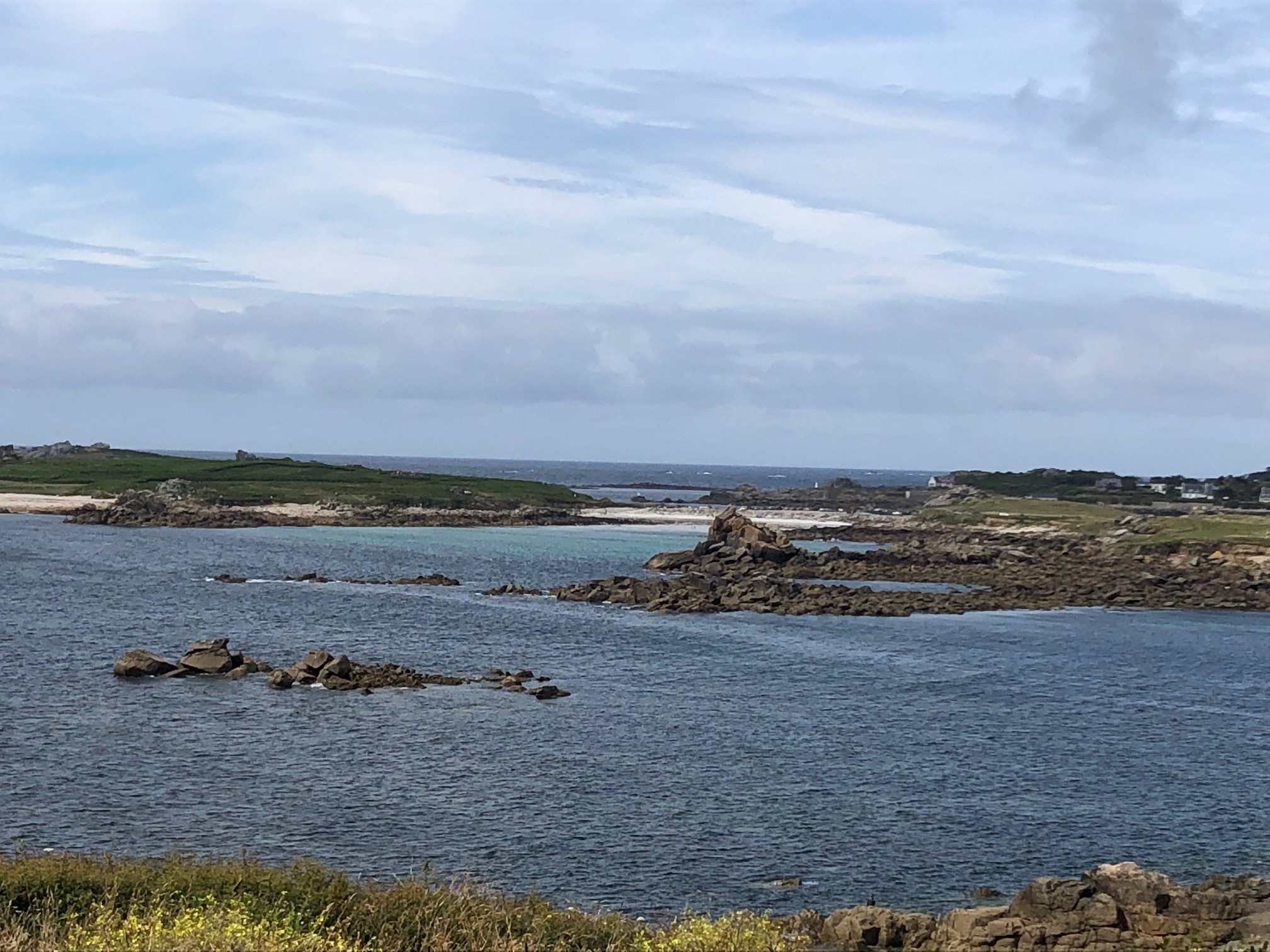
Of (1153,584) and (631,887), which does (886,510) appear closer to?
(1153,584)

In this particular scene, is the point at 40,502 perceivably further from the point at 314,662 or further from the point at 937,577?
the point at 314,662

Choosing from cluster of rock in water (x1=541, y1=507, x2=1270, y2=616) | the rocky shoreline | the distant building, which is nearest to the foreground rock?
cluster of rock in water (x1=541, y1=507, x2=1270, y2=616)

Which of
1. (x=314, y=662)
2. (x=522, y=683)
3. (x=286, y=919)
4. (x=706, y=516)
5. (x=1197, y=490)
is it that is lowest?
(x=522, y=683)

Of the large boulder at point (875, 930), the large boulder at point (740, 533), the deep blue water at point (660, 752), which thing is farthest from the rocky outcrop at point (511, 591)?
the large boulder at point (875, 930)

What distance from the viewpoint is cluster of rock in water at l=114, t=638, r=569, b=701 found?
1901 inches

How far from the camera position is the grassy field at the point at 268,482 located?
161 m

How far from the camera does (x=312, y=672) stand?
4906 centimetres

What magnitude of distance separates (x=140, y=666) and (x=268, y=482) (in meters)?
127

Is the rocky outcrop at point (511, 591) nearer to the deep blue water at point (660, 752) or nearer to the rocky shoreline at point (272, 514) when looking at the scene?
the deep blue water at point (660, 752)

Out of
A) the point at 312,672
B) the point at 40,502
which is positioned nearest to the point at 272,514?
the point at 40,502

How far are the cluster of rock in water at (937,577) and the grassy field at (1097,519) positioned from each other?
9.73 feet

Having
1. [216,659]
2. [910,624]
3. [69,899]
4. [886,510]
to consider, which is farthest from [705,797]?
[886,510]

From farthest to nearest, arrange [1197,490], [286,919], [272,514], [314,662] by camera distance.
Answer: [1197,490], [272,514], [314,662], [286,919]

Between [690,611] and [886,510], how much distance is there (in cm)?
11144
